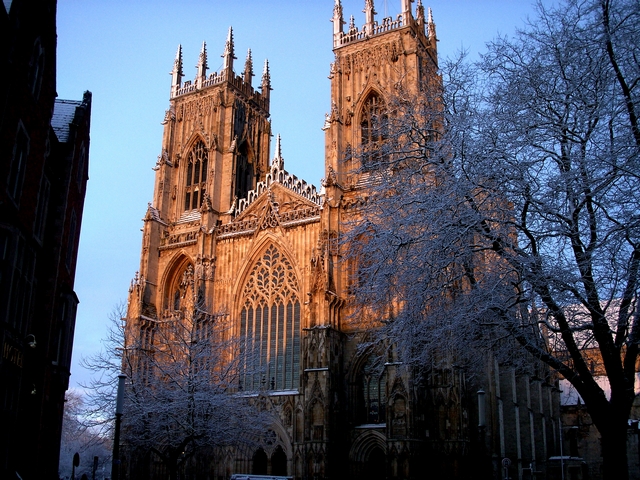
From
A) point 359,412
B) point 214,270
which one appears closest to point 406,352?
point 359,412

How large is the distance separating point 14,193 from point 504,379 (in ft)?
99.2

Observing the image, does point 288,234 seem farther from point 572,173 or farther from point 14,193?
point 572,173

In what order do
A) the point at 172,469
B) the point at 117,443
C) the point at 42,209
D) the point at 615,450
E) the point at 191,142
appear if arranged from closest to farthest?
the point at 615,450 → the point at 42,209 → the point at 117,443 → the point at 172,469 → the point at 191,142

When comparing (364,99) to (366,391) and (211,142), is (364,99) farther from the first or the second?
(366,391)

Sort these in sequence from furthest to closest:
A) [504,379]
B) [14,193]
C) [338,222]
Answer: [504,379], [338,222], [14,193]

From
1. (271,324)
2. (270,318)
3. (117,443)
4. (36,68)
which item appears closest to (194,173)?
(270,318)

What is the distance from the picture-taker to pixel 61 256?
60.6ft

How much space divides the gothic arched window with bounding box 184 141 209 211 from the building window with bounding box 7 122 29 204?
2771cm

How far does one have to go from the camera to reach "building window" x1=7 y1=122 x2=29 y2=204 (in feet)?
46.8

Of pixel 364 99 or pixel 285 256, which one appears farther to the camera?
pixel 364 99

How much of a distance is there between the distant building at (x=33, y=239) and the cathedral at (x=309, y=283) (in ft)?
38.0

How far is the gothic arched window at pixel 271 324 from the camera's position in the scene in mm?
35031

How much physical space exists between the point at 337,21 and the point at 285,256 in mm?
16379

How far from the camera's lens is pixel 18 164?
14.7 m
